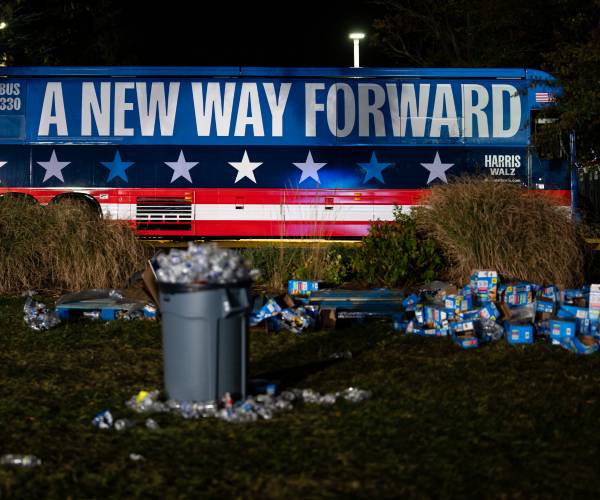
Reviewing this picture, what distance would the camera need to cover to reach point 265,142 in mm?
16250

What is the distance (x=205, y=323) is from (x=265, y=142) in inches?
419

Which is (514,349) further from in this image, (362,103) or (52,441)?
(362,103)

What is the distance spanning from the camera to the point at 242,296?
19.7ft

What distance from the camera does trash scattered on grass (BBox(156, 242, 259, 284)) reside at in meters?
5.92

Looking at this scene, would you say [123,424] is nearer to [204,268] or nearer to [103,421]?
[103,421]

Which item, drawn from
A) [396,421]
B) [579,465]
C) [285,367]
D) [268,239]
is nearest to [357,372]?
[285,367]

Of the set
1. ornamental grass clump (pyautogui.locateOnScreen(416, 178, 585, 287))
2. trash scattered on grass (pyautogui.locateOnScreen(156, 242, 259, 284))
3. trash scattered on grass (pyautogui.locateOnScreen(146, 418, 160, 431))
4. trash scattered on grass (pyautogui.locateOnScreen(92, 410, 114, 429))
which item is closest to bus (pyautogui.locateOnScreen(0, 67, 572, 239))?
ornamental grass clump (pyautogui.locateOnScreen(416, 178, 585, 287))

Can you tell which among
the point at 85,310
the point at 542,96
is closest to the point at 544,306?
the point at 85,310

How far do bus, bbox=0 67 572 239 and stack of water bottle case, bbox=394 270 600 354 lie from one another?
21.7 feet

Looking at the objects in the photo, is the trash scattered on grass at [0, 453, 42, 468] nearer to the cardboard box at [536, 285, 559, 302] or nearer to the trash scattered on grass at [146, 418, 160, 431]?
the trash scattered on grass at [146, 418, 160, 431]

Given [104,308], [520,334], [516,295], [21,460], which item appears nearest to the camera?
[21,460]

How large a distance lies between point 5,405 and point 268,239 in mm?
10164

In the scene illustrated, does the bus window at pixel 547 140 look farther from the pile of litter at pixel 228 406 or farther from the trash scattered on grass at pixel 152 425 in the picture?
the trash scattered on grass at pixel 152 425

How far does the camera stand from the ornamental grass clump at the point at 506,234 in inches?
421
